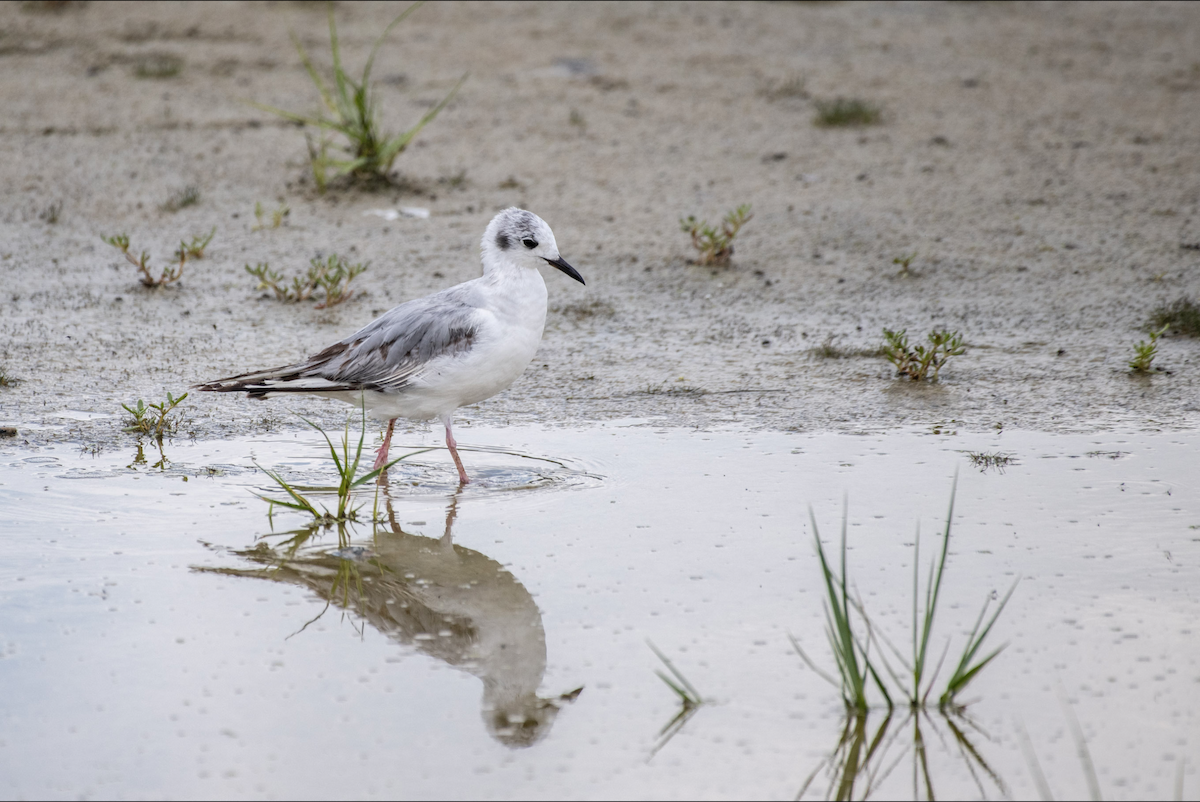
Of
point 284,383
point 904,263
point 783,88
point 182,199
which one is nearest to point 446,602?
point 284,383

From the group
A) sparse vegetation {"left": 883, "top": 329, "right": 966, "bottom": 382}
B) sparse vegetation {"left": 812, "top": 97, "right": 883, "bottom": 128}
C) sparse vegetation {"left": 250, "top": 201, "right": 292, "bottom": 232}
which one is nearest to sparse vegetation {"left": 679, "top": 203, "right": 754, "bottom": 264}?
sparse vegetation {"left": 883, "top": 329, "right": 966, "bottom": 382}

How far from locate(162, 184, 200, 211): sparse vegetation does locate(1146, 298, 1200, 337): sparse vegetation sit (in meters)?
6.67

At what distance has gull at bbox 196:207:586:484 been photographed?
18.4 feet

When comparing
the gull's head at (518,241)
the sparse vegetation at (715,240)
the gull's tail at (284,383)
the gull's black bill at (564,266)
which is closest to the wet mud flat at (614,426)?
the sparse vegetation at (715,240)

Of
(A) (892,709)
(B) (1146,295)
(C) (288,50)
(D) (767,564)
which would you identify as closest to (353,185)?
(C) (288,50)

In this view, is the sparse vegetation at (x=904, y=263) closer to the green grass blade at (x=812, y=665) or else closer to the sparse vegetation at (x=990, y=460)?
the sparse vegetation at (x=990, y=460)

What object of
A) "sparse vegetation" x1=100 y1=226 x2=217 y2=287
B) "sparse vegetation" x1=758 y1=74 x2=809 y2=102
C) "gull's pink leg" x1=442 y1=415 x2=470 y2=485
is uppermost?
"sparse vegetation" x1=758 y1=74 x2=809 y2=102

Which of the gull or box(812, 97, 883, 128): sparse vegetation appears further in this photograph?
box(812, 97, 883, 128): sparse vegetation

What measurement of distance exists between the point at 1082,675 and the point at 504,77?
32.9 ft

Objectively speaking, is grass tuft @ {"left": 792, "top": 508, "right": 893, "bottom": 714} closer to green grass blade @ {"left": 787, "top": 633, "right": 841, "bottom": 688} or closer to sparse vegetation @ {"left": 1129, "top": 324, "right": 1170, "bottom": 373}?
green grass blade @ {"left": 787, "top": 633, "right": 841, "bottom": 688}

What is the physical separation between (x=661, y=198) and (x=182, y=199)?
142 inches

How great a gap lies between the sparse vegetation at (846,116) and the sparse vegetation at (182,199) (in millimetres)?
5271

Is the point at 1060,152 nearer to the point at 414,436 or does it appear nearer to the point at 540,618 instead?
the point at 414,436

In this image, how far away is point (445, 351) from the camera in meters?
5.60
